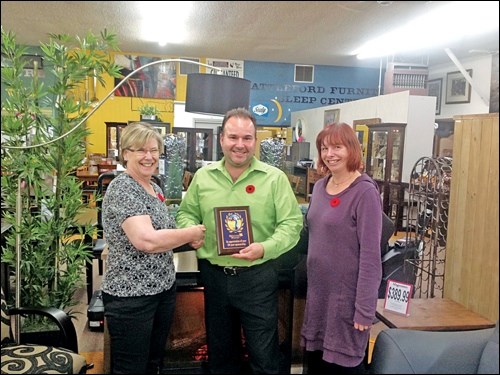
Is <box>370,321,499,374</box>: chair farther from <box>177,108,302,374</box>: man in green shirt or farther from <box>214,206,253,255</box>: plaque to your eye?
<box>214,206,253,255</box>: plaque

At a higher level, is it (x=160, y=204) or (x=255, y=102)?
(x=255, y=102)

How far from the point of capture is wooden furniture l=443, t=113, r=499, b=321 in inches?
48.8

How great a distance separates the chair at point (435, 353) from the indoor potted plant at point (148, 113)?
3.18 meters

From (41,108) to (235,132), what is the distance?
1.33 metres

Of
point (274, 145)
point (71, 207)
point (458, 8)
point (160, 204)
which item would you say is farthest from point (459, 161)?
point (71, 207)

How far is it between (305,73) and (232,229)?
95 cm

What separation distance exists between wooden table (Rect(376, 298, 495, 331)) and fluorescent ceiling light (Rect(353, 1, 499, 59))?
102 cm

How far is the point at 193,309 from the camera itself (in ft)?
7.31

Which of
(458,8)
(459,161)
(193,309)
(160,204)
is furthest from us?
(193,309)

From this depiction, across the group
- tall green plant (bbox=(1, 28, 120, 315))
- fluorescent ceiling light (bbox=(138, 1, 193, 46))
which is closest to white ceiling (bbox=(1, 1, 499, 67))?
fluorescent ceiling light (bbox=(138, 1, 193, 46))

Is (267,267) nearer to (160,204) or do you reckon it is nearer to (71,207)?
(160,204)

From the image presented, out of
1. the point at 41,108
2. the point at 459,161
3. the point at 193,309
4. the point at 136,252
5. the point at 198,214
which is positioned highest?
the point at 41,108

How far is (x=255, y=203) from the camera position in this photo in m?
1.60

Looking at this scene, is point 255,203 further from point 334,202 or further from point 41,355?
point 41,355
